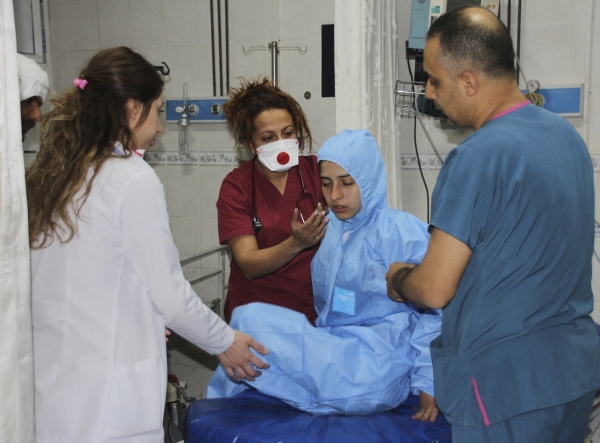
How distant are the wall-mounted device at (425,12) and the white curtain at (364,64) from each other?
0.57 feet

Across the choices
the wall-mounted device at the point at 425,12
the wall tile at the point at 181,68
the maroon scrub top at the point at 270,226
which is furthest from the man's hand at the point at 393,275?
the wall tile at the point at 181,68

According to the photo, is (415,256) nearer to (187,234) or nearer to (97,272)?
(97,272)

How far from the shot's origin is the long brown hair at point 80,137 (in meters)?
1.29

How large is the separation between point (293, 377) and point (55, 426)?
59 centimetres

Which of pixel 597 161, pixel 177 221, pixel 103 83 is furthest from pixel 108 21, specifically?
pixel 597 161

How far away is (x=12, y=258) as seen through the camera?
107 cm

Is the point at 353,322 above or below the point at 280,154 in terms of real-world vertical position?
below

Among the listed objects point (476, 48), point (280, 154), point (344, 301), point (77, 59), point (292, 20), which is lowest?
point (344, 301)

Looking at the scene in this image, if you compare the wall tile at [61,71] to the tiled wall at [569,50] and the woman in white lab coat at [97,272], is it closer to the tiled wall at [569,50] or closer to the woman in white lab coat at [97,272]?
the woman in white lab coat at [97,272]

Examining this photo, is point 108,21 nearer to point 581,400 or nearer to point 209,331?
point 209,331

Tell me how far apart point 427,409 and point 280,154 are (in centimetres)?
100

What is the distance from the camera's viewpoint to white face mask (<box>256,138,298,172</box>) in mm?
2021

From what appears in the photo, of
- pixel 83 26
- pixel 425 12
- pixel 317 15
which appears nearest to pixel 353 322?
pixel 425 12

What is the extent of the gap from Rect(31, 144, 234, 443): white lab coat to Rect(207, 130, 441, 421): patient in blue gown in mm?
392
